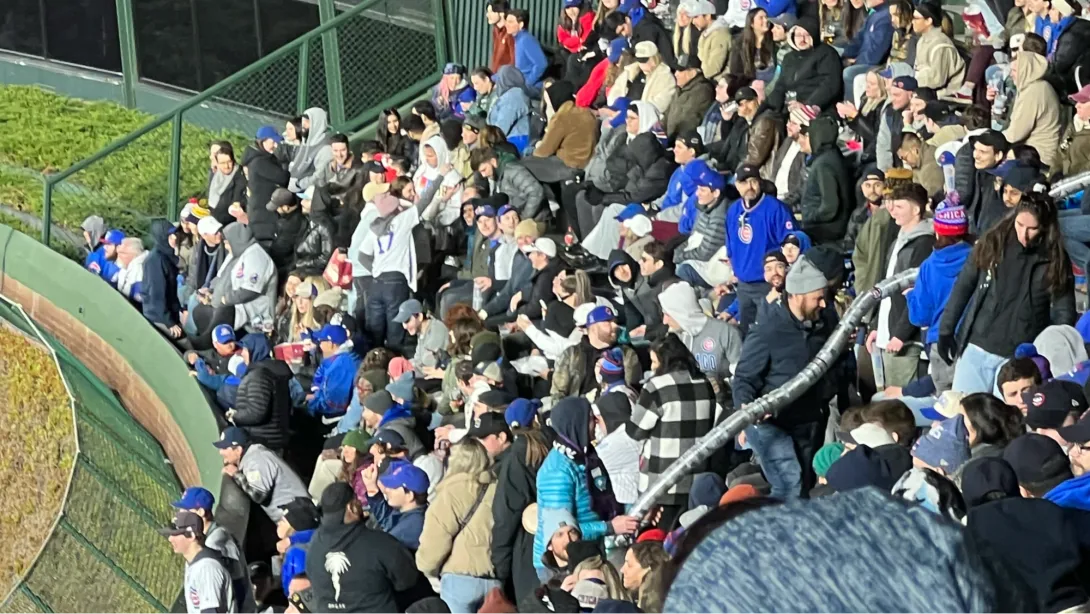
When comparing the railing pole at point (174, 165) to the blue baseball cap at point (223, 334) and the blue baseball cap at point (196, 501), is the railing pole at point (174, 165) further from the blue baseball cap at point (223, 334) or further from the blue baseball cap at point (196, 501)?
the blue baseball cap at point (196, 501)

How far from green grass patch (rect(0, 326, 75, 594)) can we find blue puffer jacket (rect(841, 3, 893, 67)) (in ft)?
29.3

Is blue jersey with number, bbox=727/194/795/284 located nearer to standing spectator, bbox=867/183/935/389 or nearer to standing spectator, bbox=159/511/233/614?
standing spectator, bbox=867/183/935/389

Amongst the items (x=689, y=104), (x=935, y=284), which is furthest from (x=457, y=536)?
(x=689, y=104)

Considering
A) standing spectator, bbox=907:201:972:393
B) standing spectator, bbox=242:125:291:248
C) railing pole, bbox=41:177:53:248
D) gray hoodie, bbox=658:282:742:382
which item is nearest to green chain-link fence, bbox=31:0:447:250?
railing pole, bbox=41:177:53:248

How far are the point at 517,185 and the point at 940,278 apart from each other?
527cm

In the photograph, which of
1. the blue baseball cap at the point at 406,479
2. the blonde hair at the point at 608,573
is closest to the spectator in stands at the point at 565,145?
the blue baseball cap at the point at 406,479

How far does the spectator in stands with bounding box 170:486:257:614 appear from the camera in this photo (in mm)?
9484

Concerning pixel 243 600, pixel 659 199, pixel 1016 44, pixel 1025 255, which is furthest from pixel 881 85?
pixel 243 600

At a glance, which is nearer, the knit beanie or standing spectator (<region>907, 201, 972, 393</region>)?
standing spectator (<region>907, 201, 972, 393</region>)

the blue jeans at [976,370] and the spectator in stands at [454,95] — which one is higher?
the blue jeans at [976,370]

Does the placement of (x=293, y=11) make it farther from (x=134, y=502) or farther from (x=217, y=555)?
(x=217, y=555)

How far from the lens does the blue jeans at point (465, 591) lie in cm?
852

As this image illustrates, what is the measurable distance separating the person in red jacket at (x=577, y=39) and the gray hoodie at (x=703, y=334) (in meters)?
5.60

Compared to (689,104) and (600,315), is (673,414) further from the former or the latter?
(689,104)
